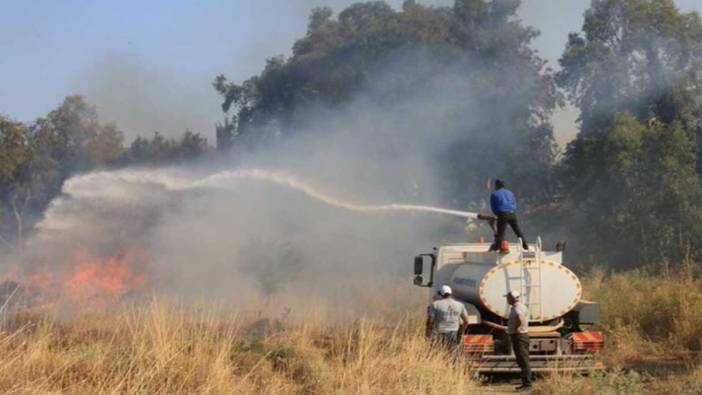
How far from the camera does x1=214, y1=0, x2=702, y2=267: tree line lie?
28438 millimetres

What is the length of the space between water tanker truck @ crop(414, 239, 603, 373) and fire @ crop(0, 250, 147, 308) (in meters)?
10.7

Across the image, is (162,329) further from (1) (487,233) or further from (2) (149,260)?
(1) (487,233)

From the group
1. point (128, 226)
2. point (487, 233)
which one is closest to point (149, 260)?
point (128, 226)

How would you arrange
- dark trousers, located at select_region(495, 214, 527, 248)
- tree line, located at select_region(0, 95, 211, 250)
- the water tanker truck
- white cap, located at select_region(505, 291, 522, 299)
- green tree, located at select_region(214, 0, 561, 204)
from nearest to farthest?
1. white cap, located at select_region(505, 291, 522, 299)
2. the water tanker truck
3. dark trousers, located at select_region(495, 214, 527, 248)
4. green tree, located at select_region(214, 0, 561, 204)
5. tree line, located at select_region(0, 95, 211, 250)

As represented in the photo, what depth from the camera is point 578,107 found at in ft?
105

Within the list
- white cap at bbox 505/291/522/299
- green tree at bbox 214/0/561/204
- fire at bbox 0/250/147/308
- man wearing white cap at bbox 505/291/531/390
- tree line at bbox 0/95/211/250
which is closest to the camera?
man wearing white cap at bbox 505/291/531/390

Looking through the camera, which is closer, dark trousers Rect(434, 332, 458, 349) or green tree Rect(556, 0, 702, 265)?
dark trousers Rect(434, 332, 458, 349)

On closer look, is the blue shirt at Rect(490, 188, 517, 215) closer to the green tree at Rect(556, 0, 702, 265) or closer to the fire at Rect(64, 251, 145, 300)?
the fire at Rect(64, 251, 145, 300)

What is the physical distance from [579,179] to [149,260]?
1568 centimetres

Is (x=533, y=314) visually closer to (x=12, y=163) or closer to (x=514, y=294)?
(x=514, y=294)

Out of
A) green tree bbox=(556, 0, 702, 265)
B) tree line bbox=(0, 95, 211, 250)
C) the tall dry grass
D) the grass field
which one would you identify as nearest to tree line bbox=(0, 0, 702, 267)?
green tree bbox=(556, 0, 702, 265)

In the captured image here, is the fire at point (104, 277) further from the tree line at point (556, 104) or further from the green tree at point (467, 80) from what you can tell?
the green tree at point (467, 80)

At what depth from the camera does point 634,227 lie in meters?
28.4

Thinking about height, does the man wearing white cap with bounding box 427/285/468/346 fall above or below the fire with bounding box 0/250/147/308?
above
